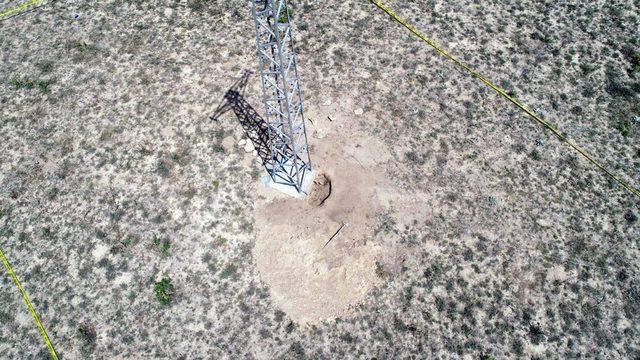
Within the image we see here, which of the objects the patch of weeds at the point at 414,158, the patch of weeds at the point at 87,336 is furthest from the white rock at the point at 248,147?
the patch of weeds at the point at 87,336

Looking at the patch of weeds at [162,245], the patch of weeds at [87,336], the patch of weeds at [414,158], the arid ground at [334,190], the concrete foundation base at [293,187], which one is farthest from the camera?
the patch of weeds at [414,158]

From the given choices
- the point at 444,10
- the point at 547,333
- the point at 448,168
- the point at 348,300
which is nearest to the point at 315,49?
the point at 444,10

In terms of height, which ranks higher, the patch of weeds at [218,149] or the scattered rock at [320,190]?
the patch of weeds at [218,149]

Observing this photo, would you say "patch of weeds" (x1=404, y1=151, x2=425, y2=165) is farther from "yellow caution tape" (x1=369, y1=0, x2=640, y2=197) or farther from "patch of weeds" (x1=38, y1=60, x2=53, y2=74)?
"patch of weeds" (x1=38, y1=60, x2=53, y2=74)

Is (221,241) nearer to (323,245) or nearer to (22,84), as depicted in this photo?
(323,245)

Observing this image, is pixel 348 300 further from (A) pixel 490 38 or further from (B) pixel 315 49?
(A) pixel 490 38

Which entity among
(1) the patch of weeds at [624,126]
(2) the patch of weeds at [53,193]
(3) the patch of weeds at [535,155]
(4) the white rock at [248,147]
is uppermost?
(1) the patch of weeds at [624,126]

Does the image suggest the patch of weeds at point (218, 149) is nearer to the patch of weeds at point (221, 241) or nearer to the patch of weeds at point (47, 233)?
the patch of weeds at point (221, 241)
